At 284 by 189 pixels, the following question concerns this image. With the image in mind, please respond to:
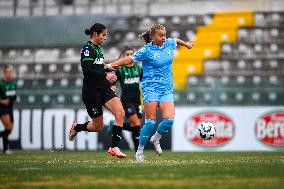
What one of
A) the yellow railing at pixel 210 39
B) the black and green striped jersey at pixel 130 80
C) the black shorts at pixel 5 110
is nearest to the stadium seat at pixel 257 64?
the yellow railing at pixel 210 39

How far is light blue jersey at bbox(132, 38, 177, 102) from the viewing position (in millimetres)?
13000

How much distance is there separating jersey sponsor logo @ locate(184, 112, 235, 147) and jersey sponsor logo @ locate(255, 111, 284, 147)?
706mm

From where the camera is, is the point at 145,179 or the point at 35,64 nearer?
the point at 145,179

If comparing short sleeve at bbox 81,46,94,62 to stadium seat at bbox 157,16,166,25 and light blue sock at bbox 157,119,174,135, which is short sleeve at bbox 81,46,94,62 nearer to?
light blue sock at bbox 157,119,174,135

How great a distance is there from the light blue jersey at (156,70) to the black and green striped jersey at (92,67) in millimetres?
659

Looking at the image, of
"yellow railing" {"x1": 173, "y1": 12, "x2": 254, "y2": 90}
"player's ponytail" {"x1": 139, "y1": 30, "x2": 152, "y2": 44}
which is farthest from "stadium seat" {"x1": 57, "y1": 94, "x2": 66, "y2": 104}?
"player's ponytail" {"x1": 139, "y1": 30, "x2": 152, "y2": 44}

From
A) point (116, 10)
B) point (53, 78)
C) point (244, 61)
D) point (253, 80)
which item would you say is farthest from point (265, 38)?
point (53, 78)

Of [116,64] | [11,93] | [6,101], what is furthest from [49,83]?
[116,64]

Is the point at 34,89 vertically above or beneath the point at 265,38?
beneath

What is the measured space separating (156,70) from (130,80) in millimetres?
3987

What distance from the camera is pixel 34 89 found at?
22.6m

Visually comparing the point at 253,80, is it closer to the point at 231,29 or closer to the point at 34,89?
the point at 231,29

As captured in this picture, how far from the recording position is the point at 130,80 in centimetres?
1705

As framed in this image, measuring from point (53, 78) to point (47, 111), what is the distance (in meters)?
1.95
